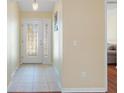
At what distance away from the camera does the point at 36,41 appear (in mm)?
11188

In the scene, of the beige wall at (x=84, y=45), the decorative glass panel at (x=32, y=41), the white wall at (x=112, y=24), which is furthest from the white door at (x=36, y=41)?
the beige wall at (x=84, y=45)

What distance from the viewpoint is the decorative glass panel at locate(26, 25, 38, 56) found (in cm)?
1113

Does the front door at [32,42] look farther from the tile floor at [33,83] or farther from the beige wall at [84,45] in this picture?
the beige wall at [84,45]

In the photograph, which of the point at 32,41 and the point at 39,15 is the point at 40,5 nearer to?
the point at 39,15

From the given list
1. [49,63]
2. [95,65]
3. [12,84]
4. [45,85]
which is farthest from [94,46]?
[49,63]

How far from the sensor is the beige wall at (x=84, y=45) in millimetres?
5590

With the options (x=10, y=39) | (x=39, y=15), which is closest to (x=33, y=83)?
(x=10, y=39)

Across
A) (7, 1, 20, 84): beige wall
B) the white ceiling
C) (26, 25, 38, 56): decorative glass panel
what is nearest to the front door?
(26, 25, 38, 56): decorative glass panel

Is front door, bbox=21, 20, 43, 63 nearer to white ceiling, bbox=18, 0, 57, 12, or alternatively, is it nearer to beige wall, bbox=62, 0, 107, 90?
white ceiling, bbox=18, 0, 57, 12

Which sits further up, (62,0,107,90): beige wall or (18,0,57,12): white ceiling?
(18,0,57,12): white ceiling

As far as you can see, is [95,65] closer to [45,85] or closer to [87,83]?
[87,83]

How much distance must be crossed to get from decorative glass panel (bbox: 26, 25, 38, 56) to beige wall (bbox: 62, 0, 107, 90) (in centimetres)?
571

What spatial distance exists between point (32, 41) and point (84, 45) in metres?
5.83

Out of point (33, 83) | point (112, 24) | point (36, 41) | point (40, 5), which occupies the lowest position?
point (33, 83)
